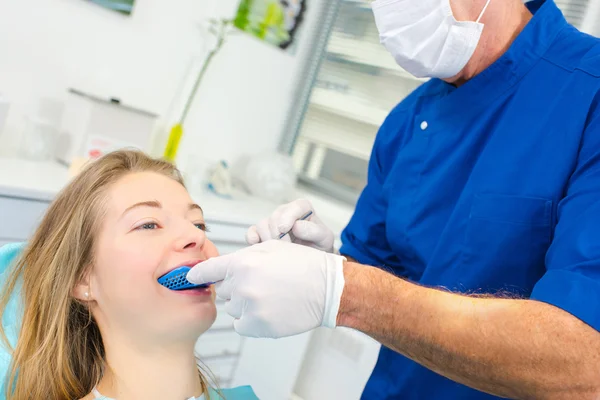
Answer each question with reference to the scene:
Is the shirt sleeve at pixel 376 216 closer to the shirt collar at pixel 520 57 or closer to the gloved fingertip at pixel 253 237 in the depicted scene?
the shirt collar at pixel 520 57

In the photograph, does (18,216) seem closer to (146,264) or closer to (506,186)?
(146,264)

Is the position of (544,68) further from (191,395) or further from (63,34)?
(63,34)

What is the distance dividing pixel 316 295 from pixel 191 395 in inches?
20.1

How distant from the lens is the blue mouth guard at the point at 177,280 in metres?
1.11

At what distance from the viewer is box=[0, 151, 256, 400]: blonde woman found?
1.16 metres

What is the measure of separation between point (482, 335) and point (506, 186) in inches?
17.0

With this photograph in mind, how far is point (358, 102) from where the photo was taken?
3.09 meters

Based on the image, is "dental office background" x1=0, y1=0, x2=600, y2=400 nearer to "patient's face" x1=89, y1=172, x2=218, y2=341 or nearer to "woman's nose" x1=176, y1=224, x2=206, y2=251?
"patient's face" x1=89, y1=172, x2=218, y2=341

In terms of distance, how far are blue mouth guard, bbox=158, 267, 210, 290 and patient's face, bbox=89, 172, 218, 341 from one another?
21 millimetres

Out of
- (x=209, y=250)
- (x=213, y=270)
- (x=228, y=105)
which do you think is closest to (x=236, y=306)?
(x=213, y=270)

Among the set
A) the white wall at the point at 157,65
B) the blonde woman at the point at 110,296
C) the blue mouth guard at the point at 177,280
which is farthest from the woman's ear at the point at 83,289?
the white wall at the point at 157,65

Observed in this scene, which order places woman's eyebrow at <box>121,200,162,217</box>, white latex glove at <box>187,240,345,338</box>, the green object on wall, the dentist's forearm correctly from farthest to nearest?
the green object on wall < woman's eyebrow at <box>121,200,162,217</box> < white latex glove at <box>187,240,345,338</box> < the dentist's forearm

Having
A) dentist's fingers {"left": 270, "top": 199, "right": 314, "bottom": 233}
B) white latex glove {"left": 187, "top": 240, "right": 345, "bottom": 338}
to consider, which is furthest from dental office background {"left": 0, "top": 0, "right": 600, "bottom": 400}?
white latex glove {"left": 187, "top": 240, "right": 345, "bottom": 338}

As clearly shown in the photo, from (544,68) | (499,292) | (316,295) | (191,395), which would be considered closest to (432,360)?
(316,295)
